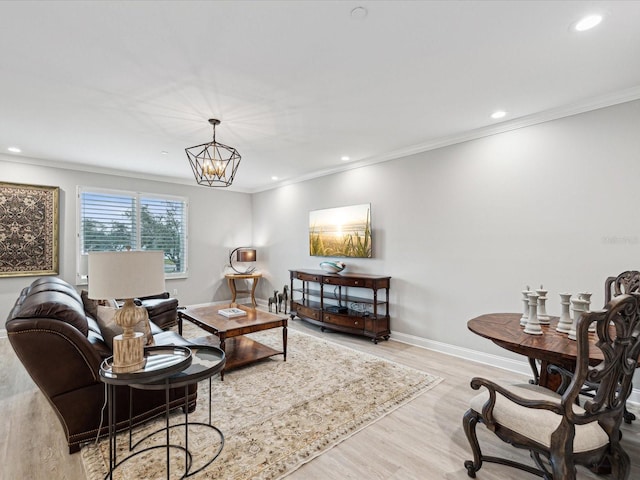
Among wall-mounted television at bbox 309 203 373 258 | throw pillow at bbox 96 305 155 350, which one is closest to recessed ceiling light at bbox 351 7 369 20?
throw pillow at bbox 96 305 155 350

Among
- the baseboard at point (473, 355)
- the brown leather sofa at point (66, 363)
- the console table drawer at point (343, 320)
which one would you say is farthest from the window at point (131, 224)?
the baseboard at point (473, 355)

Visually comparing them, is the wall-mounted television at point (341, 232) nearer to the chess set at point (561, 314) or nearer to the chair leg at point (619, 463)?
the chess set at point (561, 314)

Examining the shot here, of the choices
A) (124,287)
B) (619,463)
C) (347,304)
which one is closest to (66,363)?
(124,287)

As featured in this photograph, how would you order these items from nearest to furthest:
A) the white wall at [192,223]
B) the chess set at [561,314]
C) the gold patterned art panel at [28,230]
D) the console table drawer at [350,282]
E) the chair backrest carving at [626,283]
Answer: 1. the chess set at [561,314]
2. the chair backrest carving at [626,283]
3. the console table drawer at [350,282]
4. the gold patterned art panel at [28,230]
5. the white wall at [192,223]

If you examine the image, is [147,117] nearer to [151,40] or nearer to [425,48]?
[151,40]

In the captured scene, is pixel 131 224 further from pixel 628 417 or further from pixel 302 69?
pixel 628 417

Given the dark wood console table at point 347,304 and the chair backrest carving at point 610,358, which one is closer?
the chair backrest carving at point 610,358

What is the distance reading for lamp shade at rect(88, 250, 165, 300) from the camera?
5.82 feet

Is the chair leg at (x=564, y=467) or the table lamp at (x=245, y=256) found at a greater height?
the table lamp at (x=245, y=256)

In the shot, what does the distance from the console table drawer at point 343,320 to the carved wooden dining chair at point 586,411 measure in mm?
2757

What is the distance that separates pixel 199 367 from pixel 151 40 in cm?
214

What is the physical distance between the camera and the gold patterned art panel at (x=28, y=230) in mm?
4570

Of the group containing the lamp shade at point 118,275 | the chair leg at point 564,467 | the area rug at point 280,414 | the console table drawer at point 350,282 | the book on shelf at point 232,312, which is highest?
the lamp shade at point 118,275

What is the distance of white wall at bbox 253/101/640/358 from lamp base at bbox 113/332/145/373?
340 centimetres
